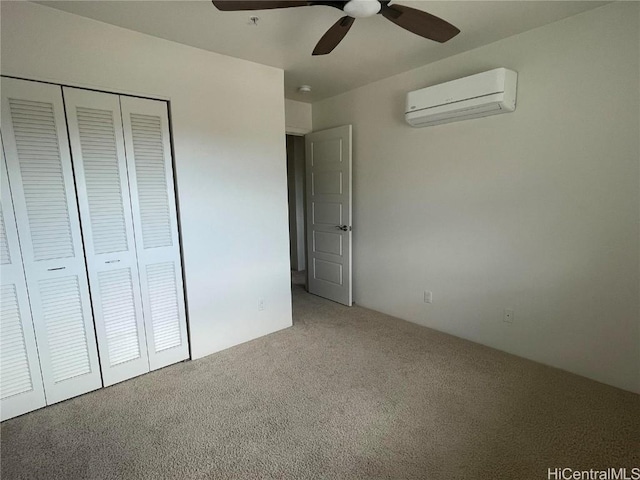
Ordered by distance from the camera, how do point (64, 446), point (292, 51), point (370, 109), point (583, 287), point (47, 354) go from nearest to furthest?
1. point (64, 446)
2. point (47, 354)
3. point (583, 287)
4. point (292, 51)
5. point (370, 109)

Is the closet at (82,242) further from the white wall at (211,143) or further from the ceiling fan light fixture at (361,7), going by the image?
the ceiling fan light fixture at (361,7)

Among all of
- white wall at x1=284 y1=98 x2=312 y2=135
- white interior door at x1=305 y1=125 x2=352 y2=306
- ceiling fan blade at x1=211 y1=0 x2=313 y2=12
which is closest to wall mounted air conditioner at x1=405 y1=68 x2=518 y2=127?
white interior door at x1=305 y1=125 x2=352 y2=306

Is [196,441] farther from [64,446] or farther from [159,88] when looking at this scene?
[159,88]

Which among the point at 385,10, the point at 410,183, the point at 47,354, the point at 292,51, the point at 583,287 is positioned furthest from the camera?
the point at 410,183

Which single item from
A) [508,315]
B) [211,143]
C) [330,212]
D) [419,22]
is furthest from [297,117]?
[508,315]

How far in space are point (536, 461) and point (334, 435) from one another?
101 cm

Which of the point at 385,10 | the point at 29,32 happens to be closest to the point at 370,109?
the point at 385,10

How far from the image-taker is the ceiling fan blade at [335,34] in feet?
5.48

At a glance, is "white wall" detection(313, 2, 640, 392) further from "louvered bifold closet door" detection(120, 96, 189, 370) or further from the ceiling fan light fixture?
"louvered bifold closet door" detection(120, 96, 189, 370)

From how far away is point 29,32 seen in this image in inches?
72.7

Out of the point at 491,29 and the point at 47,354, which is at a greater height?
the point at 491,29

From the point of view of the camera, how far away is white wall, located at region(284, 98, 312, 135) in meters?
3.83

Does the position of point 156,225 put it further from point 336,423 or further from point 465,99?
point 465,99

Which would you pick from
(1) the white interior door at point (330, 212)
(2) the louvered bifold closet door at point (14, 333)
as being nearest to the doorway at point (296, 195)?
(1) the white interior door at point (330, 212)
